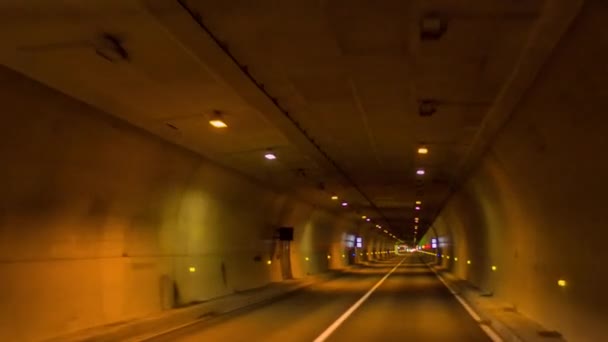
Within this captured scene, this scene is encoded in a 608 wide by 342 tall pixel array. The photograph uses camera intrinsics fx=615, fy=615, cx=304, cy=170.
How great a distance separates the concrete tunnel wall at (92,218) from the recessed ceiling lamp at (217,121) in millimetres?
1865

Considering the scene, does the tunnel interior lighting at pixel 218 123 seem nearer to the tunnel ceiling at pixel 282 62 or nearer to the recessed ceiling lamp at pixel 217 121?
the recessed ceiling lamp at pixel 217 121

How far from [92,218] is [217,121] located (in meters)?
3.50

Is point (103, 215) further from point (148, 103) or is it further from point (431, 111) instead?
point (431, 111)

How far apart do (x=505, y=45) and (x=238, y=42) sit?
390 centimetres

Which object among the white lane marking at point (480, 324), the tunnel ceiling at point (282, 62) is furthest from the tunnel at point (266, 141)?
the white lane marking at point (480, 324)

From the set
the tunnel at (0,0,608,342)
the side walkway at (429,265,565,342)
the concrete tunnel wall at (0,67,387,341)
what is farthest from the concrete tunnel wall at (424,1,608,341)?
the concrete tunnel wall at (0,67,387,341)

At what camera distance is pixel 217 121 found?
527 inches

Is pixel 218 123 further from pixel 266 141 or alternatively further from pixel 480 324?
pixel 480 324

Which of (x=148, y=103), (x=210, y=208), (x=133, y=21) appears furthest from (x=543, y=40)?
(x=210, y=208)

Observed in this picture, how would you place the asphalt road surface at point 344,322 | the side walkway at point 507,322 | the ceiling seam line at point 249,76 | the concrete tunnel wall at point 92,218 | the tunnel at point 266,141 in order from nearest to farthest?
the ceiling seam line at point 249,76 < the tunnel at point 266,141 < the concrete tunnel wall at point 92,218 < the side walkway at point 507,322 < the asphalt road surface at point 344,322

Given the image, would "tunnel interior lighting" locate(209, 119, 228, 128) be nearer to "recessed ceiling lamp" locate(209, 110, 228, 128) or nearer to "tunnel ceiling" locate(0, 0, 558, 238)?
"recessed ceiling lamp" locate(209, 110, 228, 128)

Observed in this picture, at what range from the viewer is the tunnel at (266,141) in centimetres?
816

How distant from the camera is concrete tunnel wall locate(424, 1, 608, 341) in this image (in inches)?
324

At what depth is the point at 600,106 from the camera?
8.08 m
